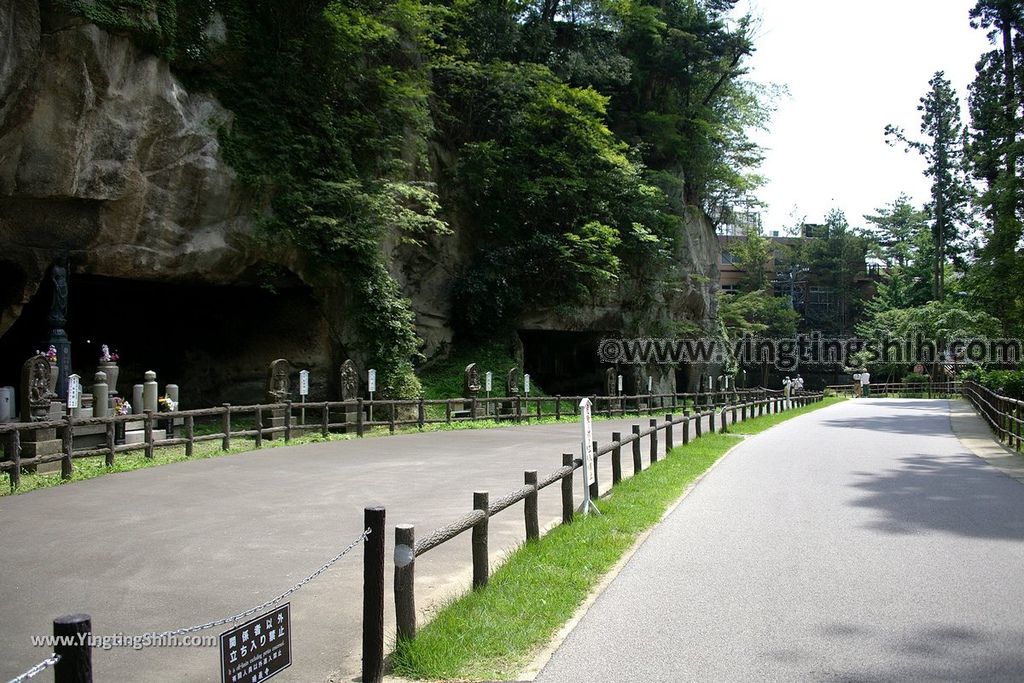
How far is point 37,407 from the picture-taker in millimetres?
13516

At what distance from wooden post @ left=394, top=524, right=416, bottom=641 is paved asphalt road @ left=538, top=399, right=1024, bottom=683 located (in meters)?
0.89

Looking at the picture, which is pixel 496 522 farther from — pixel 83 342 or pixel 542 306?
pixel 542 306

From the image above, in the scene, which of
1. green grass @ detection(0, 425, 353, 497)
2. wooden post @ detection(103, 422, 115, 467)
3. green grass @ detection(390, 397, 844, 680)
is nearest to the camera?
green grass @ detection(390, 397, 844, 680)

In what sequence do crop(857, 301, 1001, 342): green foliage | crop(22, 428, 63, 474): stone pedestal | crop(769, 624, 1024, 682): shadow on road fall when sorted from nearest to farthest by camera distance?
crop(769, 624, 1024, 682): shadow on road < crop(22, 428, 63, 474): stone pedestal < crop(857, 301, 1001, 342): green foliage

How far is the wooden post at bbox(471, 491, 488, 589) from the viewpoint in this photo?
6.12 m

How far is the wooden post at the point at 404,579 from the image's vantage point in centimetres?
483

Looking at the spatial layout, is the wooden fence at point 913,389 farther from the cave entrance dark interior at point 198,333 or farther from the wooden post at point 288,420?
the wooden post at point 288,420

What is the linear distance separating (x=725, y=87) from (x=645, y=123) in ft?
28.6

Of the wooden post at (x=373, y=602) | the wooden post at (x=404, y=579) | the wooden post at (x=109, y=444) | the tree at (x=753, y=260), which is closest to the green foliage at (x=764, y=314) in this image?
the tree at (x=753, y=260)

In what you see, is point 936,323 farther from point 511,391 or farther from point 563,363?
point 511,391

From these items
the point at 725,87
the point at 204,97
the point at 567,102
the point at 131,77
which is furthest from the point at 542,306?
the point at 725,87

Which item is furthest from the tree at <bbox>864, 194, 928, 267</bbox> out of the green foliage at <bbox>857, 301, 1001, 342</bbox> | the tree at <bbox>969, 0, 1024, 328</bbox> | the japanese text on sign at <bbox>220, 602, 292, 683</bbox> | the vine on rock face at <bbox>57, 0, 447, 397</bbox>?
the japanese text on sign at <bbox>220, 602, 292, 683</bbox>

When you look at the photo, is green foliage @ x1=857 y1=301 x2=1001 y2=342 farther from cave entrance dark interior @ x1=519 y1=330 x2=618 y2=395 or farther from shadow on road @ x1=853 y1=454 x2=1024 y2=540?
shadow on road @ x1=853 y1=454 x2=1024 y2=540

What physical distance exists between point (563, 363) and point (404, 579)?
38309 mm
